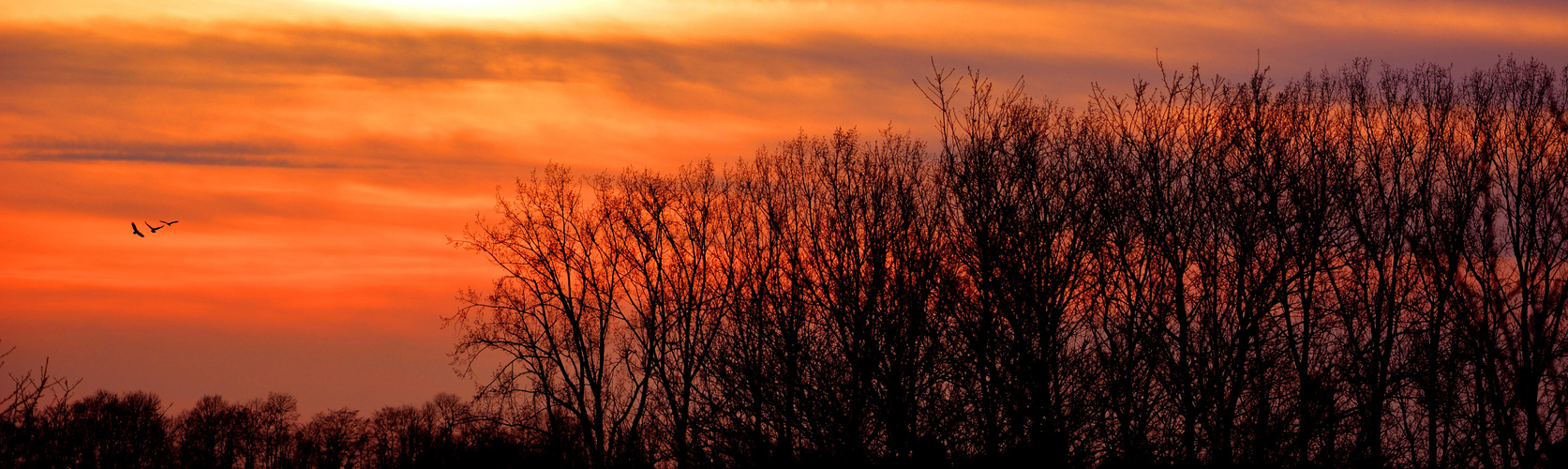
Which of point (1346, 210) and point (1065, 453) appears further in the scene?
point (1346, 210)

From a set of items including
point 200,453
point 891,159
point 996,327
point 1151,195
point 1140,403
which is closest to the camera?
point 996,327

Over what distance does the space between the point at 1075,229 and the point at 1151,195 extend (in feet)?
13.9

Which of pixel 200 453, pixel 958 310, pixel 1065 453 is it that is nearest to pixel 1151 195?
pixel 958 310

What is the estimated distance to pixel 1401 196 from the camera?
28.2 meters

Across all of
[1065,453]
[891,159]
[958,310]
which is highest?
[891,159]

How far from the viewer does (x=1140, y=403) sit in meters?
22.5

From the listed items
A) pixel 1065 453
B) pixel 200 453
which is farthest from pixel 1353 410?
pixel 200 453

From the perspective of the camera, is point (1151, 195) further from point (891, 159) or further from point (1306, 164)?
point (891, 159)

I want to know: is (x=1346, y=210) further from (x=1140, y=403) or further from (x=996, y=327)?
(x=996, y=327)

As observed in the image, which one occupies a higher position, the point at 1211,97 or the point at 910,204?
the point at 1211,97

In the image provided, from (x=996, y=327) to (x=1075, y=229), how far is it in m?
4.39

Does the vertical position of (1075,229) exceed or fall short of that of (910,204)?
it falls short

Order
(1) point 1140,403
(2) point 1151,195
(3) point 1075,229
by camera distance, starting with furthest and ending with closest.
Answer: (2) point 1151,195, (3) point 1075,229, (1) point 1140,403

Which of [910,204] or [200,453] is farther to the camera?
[200,453]
